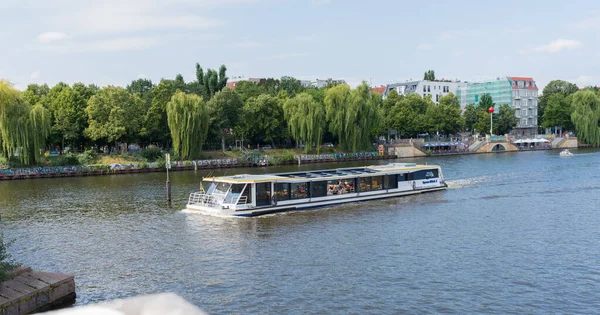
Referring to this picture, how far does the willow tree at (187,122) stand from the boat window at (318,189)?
1762 inches

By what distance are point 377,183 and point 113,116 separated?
53205 millimetres

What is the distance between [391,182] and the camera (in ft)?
164

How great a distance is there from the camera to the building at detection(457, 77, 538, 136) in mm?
153500

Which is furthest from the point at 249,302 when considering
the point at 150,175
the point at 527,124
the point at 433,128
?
the point at 527,124

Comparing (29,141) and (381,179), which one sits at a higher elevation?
(29,141)

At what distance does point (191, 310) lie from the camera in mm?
10500

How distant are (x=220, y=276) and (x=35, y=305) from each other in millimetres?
8066

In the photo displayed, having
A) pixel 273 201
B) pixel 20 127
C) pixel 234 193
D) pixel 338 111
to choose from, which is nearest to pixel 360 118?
pixel 338 111

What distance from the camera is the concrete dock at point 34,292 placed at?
2025cm

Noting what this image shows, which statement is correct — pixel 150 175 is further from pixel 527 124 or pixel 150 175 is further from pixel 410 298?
pixel 527 124

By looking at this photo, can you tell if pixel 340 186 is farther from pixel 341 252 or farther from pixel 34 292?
pixel 34 292

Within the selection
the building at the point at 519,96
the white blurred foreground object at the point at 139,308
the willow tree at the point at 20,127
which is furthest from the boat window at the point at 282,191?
the building at the point at 519,96

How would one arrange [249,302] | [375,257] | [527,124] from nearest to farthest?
[249,302]
[375,257]
[527,124]

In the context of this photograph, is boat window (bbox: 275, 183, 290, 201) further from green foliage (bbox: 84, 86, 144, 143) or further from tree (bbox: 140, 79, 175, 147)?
tree (bbox: 140, 79, 175, 147)
